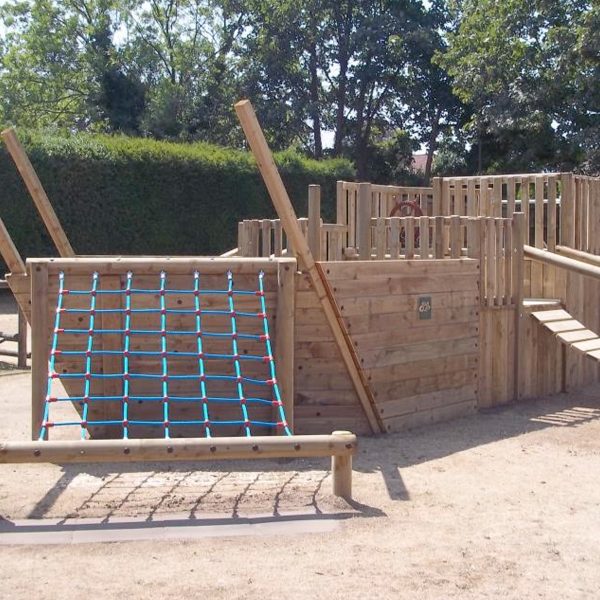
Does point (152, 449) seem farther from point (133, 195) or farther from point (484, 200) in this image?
point (133, 195)

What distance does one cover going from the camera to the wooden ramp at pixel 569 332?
9328 mm

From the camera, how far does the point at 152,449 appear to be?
526 cm

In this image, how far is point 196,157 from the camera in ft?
70.9

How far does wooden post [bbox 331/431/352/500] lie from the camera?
562 cm

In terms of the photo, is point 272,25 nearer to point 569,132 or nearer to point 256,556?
point 569,132

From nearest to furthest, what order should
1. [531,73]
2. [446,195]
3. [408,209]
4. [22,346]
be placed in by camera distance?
[22,346], [408,209], [446,195], [531,73]

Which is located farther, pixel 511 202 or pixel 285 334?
pixel 511 202

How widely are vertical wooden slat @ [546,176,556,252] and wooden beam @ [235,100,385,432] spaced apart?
4.64 metres

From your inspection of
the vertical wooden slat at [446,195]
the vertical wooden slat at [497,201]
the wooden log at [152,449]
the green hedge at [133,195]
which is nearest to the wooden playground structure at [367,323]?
the wooden log at [152,449]

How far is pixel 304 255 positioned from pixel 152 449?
2490 mm

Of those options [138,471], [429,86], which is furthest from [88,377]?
[429,86]

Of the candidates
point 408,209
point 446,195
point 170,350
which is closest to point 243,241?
point 408,209

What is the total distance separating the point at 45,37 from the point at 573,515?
4421 centimetres

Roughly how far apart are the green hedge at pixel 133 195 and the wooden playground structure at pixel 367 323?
10.1m
